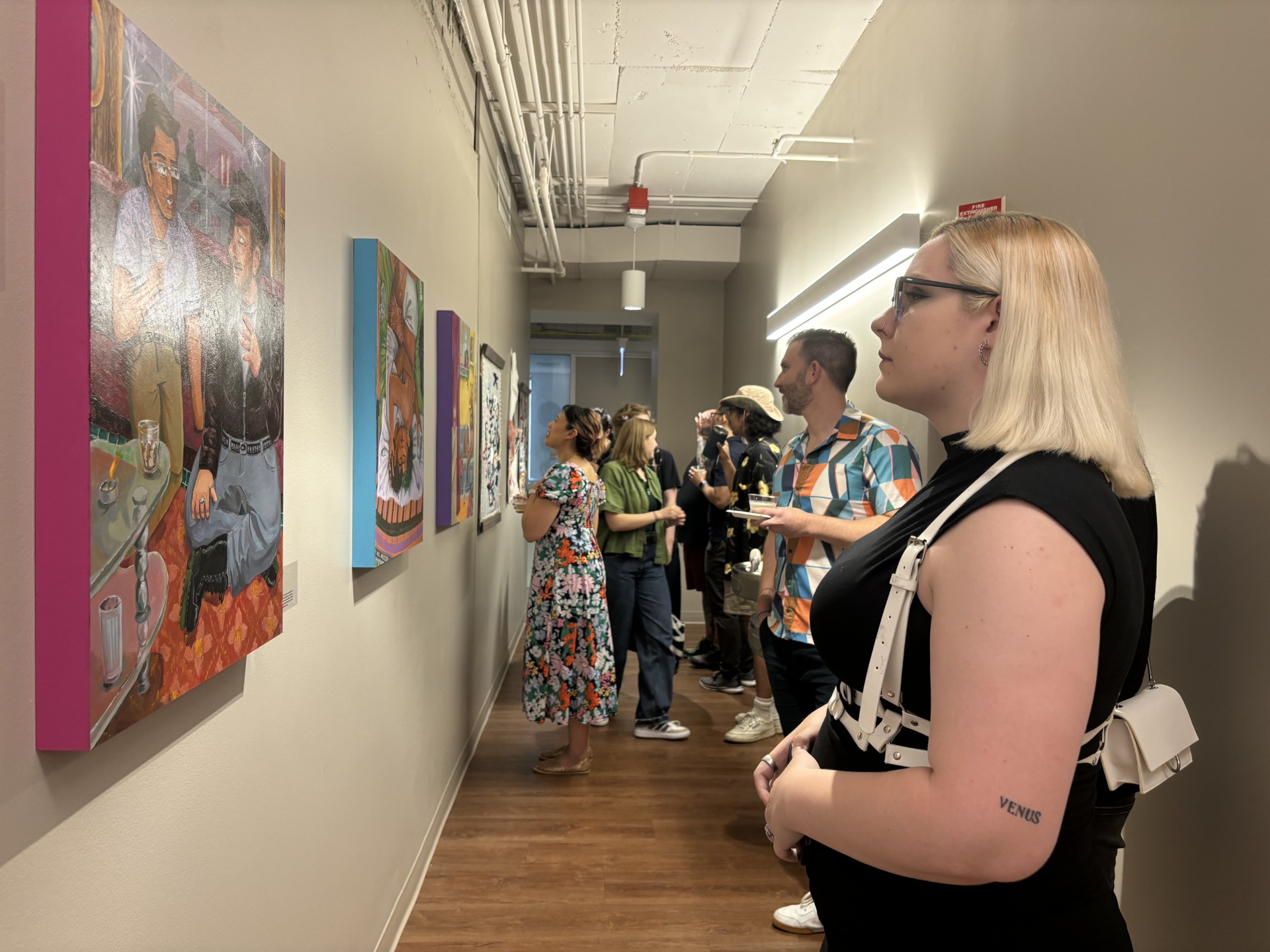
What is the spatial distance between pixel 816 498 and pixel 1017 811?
180 centimetres

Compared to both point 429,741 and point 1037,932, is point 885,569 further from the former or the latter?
point 429,741

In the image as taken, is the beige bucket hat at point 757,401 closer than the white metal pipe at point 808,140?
No

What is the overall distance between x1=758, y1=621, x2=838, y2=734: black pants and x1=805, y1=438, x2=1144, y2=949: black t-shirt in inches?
53.8

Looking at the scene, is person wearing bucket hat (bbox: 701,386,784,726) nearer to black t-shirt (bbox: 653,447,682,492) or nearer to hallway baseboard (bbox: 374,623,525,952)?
black t-shirt (bbox: 653,447,682,492)

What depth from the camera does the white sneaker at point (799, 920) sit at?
2.50 m

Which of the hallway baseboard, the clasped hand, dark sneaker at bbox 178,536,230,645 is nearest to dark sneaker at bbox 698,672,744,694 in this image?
the hallway baseboard

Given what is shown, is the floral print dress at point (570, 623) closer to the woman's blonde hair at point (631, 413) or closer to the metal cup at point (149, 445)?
the woman's blonde hair at point (631, 413)

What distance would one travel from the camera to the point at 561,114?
3.75m

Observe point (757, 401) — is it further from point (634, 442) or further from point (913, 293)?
point (913, 293)

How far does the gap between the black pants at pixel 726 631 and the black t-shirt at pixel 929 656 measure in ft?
13.3

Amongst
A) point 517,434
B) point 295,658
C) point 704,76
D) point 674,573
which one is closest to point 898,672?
point 295,658

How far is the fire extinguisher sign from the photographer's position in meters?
2.26

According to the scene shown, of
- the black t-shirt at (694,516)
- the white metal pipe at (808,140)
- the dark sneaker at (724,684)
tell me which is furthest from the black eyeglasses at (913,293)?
the dark sneaker at (724,684)

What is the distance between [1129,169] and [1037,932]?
4.96ft
